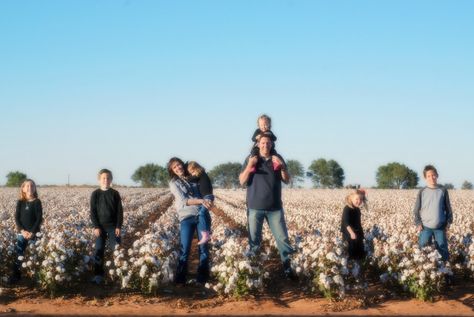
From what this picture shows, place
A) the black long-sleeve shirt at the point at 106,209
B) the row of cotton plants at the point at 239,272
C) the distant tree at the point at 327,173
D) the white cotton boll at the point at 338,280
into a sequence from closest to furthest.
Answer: the white cotton boll at the point at 338,280 → the row of cotton plants at the point at 239,272 → the black long-sleeve shirt at the point at 106,209 → the distant tree at the point at 327,173

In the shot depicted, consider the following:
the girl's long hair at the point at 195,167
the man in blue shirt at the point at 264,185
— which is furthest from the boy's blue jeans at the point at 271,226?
the girl's long hair at the point at 195,167

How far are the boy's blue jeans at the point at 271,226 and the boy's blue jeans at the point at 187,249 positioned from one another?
2.76 feet

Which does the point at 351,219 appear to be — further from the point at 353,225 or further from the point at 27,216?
the point at 27,216

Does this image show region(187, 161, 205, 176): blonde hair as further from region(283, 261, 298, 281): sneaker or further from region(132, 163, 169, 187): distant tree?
region(132, 163, 169, 187): distant tree

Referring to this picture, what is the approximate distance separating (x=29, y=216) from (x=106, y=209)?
5.01ft

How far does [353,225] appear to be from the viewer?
32.8 ft

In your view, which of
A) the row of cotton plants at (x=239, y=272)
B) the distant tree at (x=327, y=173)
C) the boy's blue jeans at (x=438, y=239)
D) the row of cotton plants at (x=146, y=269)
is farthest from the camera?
the distant tree at (x=327, y=173)

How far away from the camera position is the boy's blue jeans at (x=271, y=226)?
9.13 metres

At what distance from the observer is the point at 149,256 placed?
28.5ft

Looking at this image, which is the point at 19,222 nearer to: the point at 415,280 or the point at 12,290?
the point at 12,290

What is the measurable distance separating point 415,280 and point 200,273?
355 centimetres

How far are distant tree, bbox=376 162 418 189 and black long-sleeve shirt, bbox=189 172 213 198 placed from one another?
5180 inches

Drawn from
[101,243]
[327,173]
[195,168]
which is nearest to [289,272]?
[195,168]

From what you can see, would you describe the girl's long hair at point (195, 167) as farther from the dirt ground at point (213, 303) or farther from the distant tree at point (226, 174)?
the distant tree at point (226, 174)
